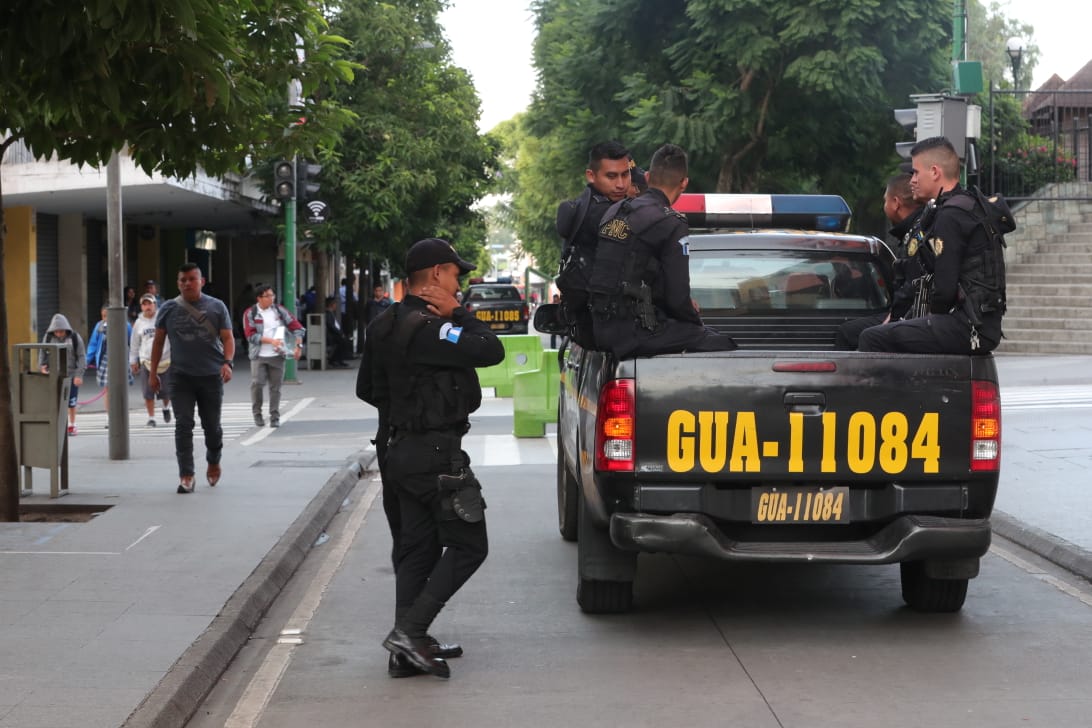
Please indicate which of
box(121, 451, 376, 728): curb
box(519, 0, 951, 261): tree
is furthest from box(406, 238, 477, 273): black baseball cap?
box(519, 0, 951, 261): tree

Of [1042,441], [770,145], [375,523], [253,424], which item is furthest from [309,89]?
[770,145]

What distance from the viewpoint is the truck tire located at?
7.38 m

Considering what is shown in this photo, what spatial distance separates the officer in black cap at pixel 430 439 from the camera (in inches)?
252

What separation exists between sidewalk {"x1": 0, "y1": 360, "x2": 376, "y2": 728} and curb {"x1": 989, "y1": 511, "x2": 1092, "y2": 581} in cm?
456

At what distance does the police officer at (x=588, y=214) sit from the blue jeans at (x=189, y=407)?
4.73m

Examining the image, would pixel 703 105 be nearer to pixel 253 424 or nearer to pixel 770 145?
pixel 770 145

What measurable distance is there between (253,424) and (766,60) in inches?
555

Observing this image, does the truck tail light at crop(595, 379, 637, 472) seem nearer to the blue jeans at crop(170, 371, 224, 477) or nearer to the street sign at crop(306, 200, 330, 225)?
the blue jeans at crop(170, 371, 224, 477)

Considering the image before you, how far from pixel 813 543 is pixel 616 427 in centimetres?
107

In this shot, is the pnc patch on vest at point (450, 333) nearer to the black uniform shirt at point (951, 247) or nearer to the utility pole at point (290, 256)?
the black uniform shirt at point (951, 247)

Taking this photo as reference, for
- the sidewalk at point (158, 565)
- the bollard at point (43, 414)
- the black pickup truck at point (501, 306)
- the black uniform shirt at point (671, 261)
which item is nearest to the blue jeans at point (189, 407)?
the sidewalk at point (158, 565)

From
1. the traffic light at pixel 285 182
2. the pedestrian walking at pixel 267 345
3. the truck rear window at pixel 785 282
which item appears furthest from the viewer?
the traffic light at pixel 285 182

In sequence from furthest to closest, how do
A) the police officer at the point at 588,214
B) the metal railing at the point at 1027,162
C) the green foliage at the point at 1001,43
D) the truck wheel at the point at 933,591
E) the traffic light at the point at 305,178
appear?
the green foliage at the point at 1001,43
the metal railing at the point at 1027,162
the traffic light at the point at 305,178
the police officer at the point at 588,214
the truck wheel at the point at 933,591

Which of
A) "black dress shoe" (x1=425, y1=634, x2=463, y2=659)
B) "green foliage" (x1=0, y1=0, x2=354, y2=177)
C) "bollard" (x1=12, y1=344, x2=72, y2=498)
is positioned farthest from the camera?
"bollard" (x1=12, y1=344, x2=72, y2=498)
